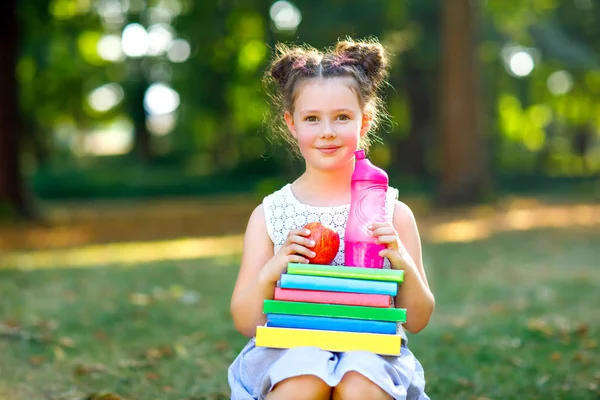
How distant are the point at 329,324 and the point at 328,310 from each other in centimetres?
5

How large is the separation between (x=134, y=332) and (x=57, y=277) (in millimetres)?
3105

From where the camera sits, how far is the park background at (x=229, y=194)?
5.32 m

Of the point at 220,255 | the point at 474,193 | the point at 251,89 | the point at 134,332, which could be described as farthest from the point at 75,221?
the point at 251,89

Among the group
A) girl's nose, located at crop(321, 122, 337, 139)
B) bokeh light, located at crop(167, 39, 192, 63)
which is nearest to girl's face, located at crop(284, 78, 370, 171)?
girl's nose, located at crop(321, 122, 337, 139)

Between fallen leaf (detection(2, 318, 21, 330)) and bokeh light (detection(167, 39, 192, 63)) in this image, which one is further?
bokeh light (detection(167, 39, 192, 63))

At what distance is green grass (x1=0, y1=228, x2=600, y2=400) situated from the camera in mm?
4629

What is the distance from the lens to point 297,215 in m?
3.05

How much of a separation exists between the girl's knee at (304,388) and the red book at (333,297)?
0.84 ft

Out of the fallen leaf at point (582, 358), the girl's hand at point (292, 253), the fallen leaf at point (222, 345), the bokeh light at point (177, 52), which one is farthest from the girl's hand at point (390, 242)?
the bokeh light at point (177, 52)

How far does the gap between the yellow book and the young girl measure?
27 millimetres

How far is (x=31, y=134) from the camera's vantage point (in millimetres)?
34375

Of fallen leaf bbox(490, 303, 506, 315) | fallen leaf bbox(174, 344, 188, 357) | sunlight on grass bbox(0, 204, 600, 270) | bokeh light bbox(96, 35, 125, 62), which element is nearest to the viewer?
fallen leaf bbox(174, 344, 188, 357)

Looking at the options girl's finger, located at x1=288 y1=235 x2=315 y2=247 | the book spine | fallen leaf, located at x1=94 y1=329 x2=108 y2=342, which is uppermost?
girl's finger, located at x1=288 y1=235 x2=315 y2=247

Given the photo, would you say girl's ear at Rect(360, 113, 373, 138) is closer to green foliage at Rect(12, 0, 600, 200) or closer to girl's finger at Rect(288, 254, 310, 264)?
girl's finger at Rect(288, 254, 310, 264)
